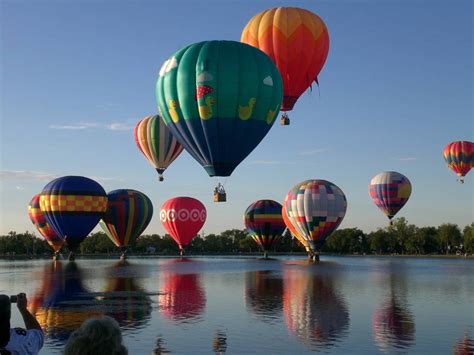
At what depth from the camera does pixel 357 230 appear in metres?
182

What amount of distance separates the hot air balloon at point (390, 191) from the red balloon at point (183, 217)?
28.4m

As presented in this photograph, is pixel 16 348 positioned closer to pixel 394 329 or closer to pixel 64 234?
pixel 394 329

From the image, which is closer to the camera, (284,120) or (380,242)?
(284,120)

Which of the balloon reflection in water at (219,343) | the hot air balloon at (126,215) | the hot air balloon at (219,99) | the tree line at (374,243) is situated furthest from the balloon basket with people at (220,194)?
the tree line at (374,243)

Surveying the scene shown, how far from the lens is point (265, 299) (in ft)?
119

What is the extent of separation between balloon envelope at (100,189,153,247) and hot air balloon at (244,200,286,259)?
62.6ft

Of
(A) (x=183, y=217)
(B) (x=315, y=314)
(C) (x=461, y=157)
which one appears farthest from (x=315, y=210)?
(B) (x=315, y=314)

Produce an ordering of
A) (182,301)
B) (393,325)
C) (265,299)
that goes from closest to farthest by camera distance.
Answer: (393,325) < (182,301) < (265,299)

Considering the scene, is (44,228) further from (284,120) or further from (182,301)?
(182,301)

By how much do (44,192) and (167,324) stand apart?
2202 inches

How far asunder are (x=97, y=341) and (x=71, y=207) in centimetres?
7308

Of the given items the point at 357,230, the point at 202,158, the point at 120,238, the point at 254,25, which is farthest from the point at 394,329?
the point at 357,230

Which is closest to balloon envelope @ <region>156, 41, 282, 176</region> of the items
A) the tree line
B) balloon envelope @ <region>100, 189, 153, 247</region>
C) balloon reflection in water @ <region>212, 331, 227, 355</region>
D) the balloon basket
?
the balloon basket

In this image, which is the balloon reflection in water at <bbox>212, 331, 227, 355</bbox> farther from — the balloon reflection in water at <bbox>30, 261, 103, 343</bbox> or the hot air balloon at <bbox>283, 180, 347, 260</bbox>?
the hot air balloon at <bbox>283, 180, 347, 260</bbox>
